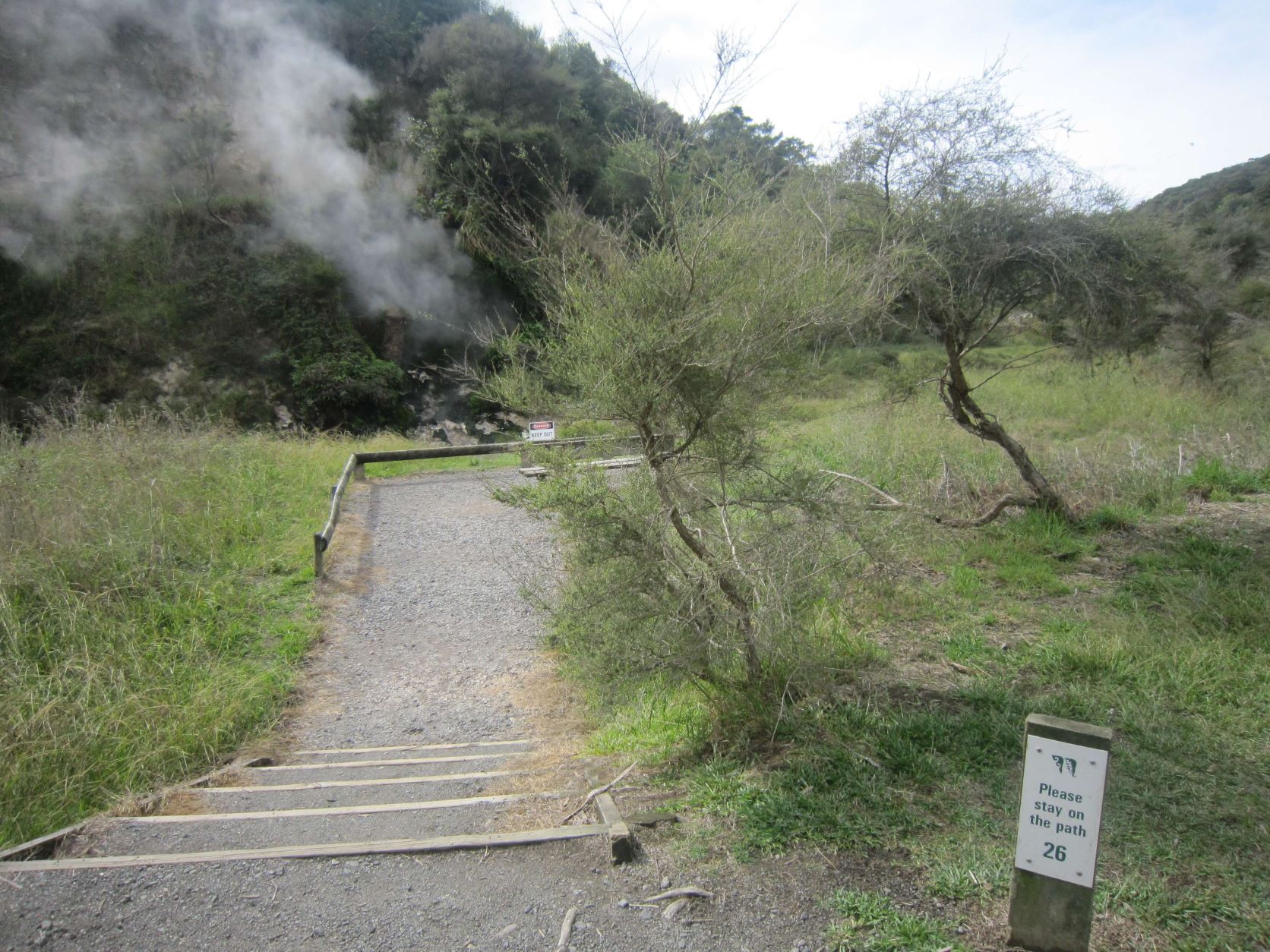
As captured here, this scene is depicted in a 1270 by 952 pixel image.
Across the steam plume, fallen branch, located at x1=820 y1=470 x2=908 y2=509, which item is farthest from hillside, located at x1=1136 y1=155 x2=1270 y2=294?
the steam plume

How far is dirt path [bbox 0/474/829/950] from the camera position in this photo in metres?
2.30

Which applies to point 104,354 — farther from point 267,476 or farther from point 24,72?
point 267,476

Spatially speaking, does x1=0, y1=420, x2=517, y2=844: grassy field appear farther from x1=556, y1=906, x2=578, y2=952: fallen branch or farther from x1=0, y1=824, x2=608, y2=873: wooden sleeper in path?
x1=556, y1=906, x2=578, y2=952: fallen branch

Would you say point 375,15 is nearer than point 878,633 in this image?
No

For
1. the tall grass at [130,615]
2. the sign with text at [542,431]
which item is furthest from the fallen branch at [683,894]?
the tall grass at [130,615]

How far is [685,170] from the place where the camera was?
12.7ft

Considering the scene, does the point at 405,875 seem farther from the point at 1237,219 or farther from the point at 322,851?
the point at 1237,219

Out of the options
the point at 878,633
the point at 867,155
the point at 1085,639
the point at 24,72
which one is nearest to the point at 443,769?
the point at 878,633

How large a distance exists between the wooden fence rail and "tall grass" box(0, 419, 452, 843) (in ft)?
0.75

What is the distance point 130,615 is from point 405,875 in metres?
→ 3.93

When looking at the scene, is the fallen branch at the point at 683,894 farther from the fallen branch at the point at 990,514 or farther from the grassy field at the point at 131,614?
the fallen branch at the point at 990,514

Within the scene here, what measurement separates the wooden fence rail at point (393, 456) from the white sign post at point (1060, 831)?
2.06 meters

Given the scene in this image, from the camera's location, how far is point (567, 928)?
91.1 inches

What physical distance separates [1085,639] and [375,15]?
2508 centimetres
